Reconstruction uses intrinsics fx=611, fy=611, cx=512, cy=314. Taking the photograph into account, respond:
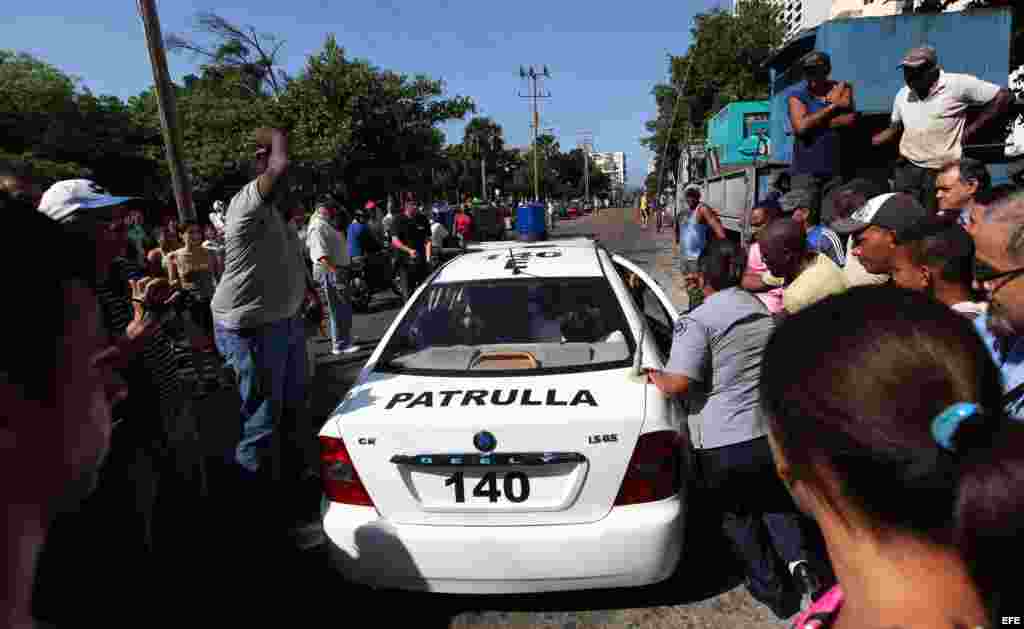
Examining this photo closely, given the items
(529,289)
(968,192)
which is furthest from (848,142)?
(529,289)

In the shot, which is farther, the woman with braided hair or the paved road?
the paved road

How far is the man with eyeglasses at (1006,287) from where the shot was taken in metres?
1.61

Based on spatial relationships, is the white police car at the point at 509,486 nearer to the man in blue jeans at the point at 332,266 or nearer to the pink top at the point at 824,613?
the pink top at the point at 824,613

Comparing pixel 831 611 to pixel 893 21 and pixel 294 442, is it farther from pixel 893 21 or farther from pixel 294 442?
pixel 893 21

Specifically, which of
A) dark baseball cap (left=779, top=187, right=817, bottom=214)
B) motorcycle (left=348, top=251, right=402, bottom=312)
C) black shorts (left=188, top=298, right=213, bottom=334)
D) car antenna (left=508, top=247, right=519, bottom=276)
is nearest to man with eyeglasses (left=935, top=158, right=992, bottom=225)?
dark baseball cap (left=779, top=187, right=817, bottom=214)

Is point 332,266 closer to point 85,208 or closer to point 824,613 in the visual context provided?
point 85,208

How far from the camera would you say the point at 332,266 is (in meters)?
7.04

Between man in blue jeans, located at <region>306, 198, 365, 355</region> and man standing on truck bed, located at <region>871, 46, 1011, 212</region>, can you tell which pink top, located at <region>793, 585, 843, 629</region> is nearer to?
man standing on truck bed, located at <region>871, 46, 1011, 212</region>

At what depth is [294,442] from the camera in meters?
Answer: 3.95

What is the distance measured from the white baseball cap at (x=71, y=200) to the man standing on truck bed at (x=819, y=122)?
194 inches

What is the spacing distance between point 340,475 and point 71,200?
1659 mm

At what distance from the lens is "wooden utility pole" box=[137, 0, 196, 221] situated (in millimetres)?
7828

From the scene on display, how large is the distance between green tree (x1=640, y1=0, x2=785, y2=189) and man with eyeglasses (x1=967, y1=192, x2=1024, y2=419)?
99.0 feet

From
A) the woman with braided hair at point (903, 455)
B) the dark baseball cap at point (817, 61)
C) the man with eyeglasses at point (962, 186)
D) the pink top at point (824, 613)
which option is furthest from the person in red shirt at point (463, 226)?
the woman with braided hair at point (903, 455)
